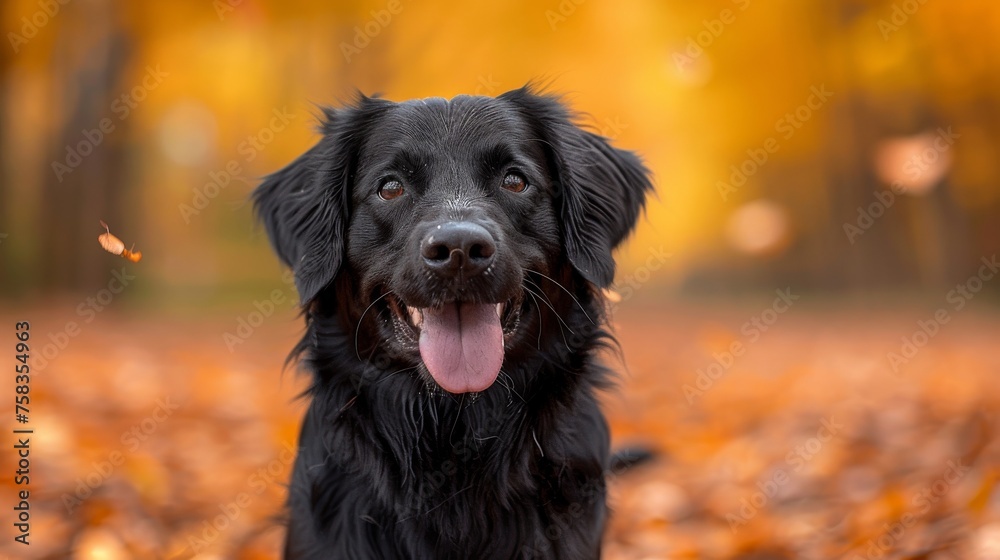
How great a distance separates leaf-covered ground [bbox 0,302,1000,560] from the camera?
4.25 m

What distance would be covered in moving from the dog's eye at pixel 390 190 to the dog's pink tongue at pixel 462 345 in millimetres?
570

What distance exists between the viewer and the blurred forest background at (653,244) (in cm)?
488

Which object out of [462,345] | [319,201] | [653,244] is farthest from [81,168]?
[653,244]

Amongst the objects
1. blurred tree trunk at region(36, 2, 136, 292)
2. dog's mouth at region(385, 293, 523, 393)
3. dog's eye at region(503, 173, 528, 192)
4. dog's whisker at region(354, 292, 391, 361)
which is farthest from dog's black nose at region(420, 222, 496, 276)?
blurred tree trunk at region(36, 2, 136, 292)

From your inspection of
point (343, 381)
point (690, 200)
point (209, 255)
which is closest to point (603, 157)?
point (343, 381)

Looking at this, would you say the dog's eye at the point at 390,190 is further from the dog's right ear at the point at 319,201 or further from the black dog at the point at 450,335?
the dog's right ear at the point at 319,201

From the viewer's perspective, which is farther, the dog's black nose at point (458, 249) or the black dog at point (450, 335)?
the black dog at point (450, 335)

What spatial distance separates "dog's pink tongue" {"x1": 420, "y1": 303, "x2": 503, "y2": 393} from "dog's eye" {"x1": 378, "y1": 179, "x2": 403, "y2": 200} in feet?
1.87

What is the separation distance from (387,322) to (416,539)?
34.6 inches

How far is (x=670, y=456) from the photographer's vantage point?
6219 millimetres

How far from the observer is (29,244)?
53.8ft

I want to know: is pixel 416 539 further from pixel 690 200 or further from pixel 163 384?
pixel 690 200

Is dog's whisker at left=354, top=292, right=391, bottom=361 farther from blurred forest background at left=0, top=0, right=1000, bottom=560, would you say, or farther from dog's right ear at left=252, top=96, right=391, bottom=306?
blurred forest background at left=0, top=0, right=1000, bottom=560

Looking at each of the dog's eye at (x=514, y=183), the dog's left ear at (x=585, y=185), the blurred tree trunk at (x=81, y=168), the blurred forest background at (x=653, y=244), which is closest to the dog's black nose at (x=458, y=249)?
the dog's eye at (x=514, y=183)
